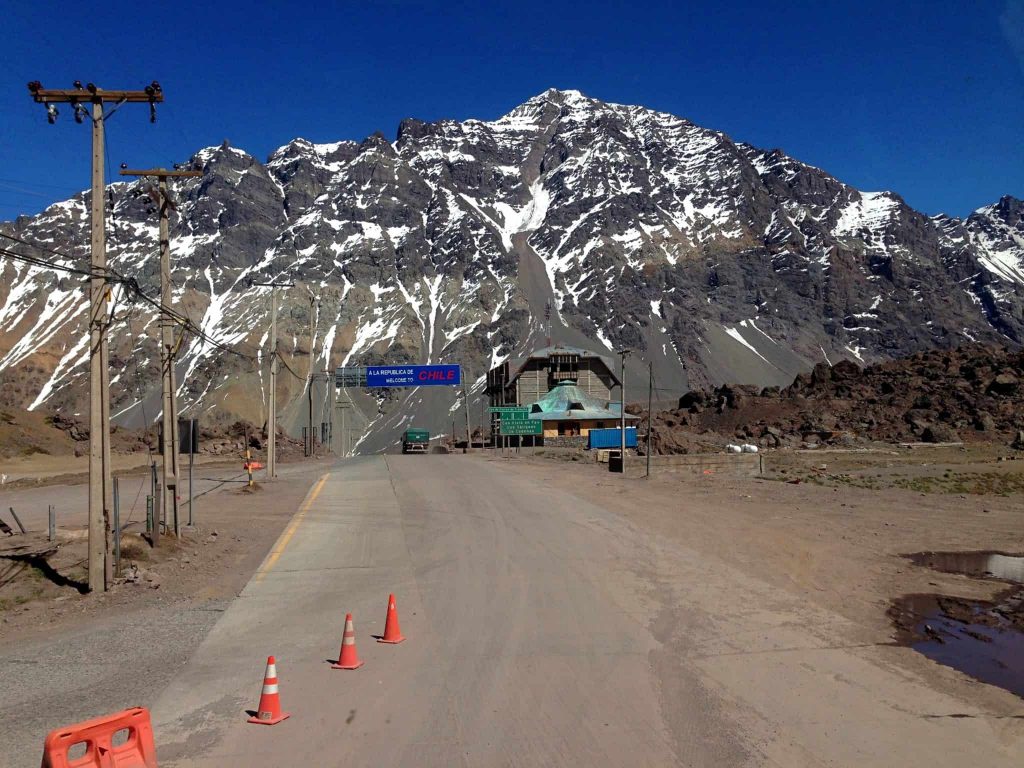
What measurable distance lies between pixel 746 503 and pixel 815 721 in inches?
763

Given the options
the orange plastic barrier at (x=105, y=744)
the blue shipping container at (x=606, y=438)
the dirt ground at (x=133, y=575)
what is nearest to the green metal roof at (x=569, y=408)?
the blue shipping container at (x=606, y=438)

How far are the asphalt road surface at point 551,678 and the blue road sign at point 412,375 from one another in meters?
49.8

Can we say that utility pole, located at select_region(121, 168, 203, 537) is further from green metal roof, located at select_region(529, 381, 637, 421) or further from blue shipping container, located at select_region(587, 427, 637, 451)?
green metal roof, located at select_region(529, 381, 637, 421)

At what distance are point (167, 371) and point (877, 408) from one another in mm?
66496

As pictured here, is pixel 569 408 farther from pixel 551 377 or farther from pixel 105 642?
pixel 105 642

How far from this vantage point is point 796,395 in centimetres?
8244

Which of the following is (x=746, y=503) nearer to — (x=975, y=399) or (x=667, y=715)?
(x=667, y=715)

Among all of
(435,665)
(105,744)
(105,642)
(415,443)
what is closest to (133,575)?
(105,642)

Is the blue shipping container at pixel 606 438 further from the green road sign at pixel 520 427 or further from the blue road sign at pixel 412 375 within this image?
the blue road sign at pixel 412 375

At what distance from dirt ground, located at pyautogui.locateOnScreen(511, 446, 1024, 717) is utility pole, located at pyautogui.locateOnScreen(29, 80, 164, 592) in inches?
397

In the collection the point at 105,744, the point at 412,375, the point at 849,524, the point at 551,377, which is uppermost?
the point at 551,377

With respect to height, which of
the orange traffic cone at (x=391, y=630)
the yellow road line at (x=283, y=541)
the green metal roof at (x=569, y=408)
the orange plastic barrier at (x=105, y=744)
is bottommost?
the yellow road line at (x=283, y=541)

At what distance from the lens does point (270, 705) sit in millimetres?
6949

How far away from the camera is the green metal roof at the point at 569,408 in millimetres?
85250
